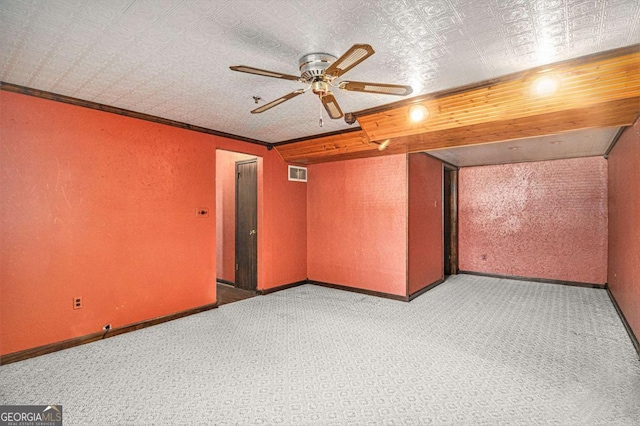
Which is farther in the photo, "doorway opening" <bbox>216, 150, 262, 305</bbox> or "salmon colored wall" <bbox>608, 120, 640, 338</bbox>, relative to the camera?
"doorway opening" <bbox>216, 150, 262, 305</bbox>

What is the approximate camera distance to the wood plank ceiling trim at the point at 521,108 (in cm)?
251

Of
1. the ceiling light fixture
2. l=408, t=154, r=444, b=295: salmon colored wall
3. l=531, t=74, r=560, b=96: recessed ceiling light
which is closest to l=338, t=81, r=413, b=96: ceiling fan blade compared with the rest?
l=531, t=74, r=560, b=96: recessed ceiling light

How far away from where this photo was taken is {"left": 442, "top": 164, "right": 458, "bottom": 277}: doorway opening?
6.98 meters

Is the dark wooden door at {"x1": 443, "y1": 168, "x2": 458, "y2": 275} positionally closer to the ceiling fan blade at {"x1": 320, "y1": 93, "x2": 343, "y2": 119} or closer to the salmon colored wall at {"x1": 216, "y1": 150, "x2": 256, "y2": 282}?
the salmon colored wall at {"x1": 216, "y1": 150, "x2": 256, "y2": 282}

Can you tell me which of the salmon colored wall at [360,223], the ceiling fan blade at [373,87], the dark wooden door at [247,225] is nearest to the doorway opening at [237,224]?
the dark wooden door at [247,225]

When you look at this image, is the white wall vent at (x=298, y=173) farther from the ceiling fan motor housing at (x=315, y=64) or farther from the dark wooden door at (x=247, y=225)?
the ceiling fan motor housing at (x=315, y=64)

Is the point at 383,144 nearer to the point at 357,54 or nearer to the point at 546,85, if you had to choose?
the point at 546,85

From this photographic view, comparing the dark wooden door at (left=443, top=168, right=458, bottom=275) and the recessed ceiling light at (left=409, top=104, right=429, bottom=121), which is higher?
the recessed ceiling light at (left=409, top=104, right=429, bottom=121)

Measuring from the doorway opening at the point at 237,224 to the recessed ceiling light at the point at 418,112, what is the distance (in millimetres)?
2774

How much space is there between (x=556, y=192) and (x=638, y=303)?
3439mm

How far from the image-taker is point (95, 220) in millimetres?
3422

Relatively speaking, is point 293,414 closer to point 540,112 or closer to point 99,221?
point 99,221

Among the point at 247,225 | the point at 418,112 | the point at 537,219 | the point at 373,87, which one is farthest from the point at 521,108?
the point at 247,225

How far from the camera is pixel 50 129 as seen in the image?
3.12 meters
